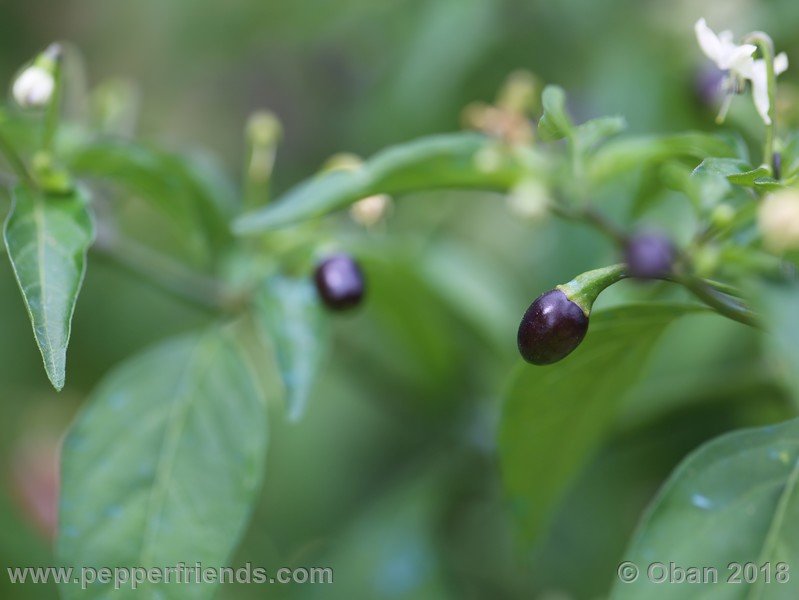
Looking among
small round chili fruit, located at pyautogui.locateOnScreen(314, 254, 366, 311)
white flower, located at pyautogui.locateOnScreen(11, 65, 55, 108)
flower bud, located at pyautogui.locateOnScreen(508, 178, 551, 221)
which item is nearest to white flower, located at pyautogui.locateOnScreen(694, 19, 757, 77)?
flower bud, located at pyautogui.locateOnScreen(508, 178, 551, 221)

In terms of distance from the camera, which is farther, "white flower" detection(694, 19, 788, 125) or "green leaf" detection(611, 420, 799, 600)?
"white flower" detection(694, 19, 788, 125)

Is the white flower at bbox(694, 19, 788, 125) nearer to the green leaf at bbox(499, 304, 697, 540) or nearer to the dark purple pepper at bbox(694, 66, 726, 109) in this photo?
the green leaf at bbox(499, 304, 697, 540)

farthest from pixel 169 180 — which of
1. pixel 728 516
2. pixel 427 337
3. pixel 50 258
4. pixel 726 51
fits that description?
pixel 728 516

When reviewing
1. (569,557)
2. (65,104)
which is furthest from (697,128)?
(65,104)

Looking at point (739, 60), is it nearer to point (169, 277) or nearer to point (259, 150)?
point (259, 150)

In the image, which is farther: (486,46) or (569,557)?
(486,46)

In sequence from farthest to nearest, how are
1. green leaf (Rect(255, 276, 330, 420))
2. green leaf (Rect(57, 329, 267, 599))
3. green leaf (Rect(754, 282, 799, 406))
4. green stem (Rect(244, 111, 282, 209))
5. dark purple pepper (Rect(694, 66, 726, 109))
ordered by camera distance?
dark purple pepper (Rect(694, 66, 726, 109)) → green stem (Rect(244, 111, 282, 209)) → green leaf (Rect(255, 276, 330, 420)) → green leaf (Rect(57, 329, 267, 599)) → green leaf (Rect(754, 282, 799, 406))

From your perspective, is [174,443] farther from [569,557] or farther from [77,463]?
[569,557]
